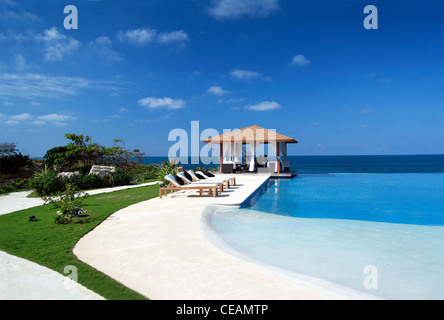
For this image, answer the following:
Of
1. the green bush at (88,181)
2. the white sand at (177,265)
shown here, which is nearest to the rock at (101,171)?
the green bush at (88,181)

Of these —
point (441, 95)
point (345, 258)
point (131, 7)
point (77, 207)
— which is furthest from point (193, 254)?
point (441, 95)

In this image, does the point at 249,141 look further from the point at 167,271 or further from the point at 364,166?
the point at 364,166

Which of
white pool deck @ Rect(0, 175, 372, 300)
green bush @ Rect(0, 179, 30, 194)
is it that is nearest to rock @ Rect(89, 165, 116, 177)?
green bush @ Rect(0, 179, 30, 194)

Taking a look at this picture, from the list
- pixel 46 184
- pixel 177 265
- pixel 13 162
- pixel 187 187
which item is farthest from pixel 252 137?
pixel 177 265

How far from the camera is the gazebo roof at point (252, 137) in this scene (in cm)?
1720

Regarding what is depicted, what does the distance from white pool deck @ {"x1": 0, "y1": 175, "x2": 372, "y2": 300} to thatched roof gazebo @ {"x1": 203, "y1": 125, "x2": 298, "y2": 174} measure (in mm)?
12999

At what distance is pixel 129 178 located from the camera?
45.0 feet

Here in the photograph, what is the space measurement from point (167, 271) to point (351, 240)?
3511 millimetres

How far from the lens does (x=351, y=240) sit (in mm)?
5020

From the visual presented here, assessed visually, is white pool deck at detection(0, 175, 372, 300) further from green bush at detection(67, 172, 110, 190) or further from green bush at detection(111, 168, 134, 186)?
green bush at detection(111, 168, 134, 186)

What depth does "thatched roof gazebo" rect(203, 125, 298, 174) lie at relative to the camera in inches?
681

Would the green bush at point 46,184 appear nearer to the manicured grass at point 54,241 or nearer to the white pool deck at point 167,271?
the manicured grass at point 54,241
